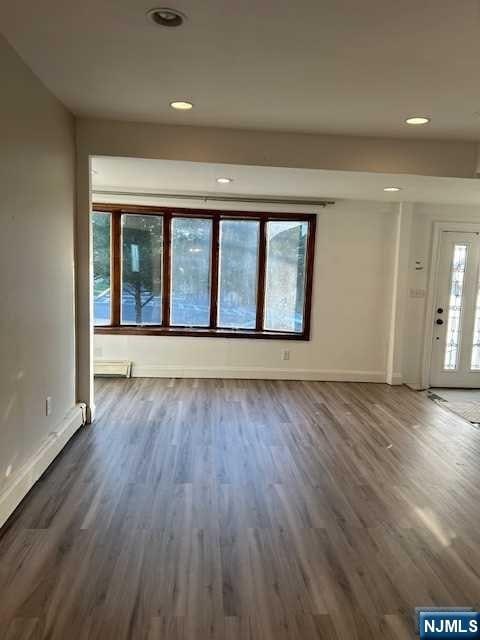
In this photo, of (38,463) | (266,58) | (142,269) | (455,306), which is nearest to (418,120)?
(266,58)

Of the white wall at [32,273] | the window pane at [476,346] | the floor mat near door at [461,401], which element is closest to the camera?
the white wall at [32,273]

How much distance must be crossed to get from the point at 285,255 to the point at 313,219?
0.57 metres

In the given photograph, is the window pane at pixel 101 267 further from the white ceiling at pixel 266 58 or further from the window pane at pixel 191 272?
the white ceiling at pixel 266 58

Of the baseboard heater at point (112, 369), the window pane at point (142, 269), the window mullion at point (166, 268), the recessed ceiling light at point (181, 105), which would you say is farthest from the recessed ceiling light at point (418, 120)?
the baseboard heater at point (112, 369)

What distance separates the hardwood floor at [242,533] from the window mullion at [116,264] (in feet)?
6.22

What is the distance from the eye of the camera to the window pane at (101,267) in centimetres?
→ 545

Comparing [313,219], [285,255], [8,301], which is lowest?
[8,301]

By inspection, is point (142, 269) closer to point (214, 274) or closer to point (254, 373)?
point (214, 274)

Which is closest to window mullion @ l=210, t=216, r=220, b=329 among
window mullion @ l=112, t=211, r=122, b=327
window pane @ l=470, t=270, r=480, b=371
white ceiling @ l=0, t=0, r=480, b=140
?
window mullion @ l=112, t=211, r=122, b=327

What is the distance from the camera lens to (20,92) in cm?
243

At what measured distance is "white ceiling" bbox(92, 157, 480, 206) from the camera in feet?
12.5

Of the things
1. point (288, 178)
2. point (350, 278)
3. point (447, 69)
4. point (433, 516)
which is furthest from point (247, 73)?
point (350, 278)

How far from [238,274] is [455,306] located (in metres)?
2.88

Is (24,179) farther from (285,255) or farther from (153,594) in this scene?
(285,255)
